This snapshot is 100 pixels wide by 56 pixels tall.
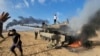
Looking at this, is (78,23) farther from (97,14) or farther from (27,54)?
(27,54)

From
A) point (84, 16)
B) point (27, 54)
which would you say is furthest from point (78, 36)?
point (27, 54)

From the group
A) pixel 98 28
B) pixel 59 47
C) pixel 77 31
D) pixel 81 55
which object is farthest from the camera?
pixel 98 28

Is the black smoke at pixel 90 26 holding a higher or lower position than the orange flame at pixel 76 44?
higher

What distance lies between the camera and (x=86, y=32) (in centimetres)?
1906

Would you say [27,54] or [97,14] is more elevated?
[97,14]

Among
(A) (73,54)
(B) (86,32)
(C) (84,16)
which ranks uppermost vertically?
(C) (84,16)

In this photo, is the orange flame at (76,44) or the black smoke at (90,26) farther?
the black smoke at (90,26)

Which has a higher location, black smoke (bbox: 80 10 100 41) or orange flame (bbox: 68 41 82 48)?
black smoke (bbox: 80 10 100 41)

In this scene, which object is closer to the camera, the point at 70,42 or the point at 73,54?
the point at 73,54

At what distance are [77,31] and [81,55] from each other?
5076 millimetres

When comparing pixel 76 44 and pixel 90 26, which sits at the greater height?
pixel 90 26

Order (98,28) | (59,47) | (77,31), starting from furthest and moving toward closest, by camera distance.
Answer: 1. (98,28)
2. (77,31)
3. (59,47)

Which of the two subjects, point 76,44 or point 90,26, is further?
point 90,26

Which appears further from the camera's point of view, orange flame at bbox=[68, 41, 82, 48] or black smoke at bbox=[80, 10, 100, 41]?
Answer: black smoke at bbox=[80, 10, 100, 41]
